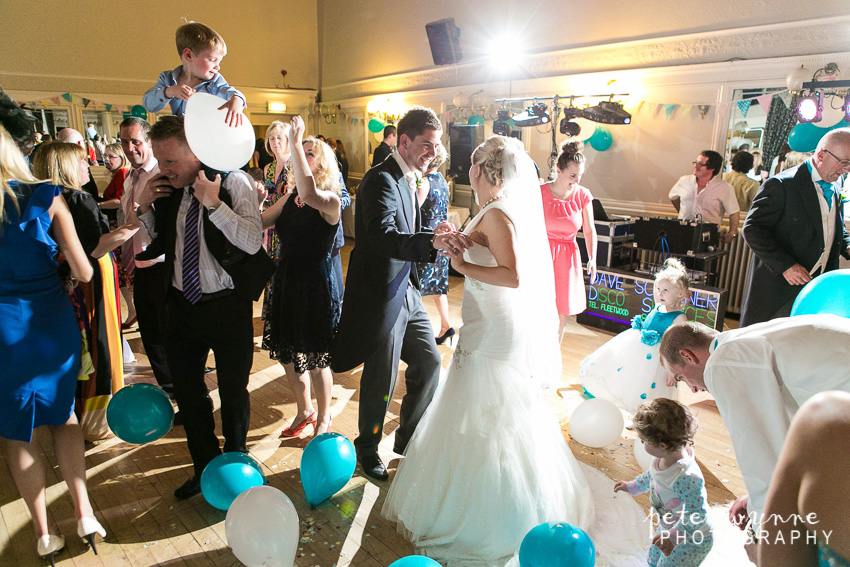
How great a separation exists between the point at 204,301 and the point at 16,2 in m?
9.71

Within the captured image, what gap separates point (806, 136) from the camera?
179 inches

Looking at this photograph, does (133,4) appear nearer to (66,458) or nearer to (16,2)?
(16,2)

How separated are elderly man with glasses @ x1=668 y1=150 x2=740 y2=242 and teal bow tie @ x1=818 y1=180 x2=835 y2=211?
6.30 ft

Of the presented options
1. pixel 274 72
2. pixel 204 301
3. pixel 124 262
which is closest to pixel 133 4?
pixel 274 72

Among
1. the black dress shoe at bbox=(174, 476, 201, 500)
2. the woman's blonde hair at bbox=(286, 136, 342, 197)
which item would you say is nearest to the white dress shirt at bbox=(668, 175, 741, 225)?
the woman's blonde hair at bbox=(286, 136, 342, 197)

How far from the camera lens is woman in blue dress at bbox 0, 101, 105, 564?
1.86m

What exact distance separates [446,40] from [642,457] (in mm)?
7421

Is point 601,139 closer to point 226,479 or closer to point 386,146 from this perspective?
point 386,146

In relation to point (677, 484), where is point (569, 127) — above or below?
above

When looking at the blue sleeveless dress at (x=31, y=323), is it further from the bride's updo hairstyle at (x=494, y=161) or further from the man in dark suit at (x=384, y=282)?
the bride's updo hairstyle at (x=494, y=161)

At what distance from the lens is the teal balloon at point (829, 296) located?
1.79 meters

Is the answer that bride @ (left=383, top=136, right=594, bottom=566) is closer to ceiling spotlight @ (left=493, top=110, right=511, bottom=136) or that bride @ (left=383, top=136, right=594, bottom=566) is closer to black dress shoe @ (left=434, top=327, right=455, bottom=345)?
black dress shoe @ (left=434, top=327, right=455, bottom=345)

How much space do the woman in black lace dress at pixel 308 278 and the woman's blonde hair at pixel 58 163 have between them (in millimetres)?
978

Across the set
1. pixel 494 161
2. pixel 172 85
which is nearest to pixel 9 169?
pixel 172 85
